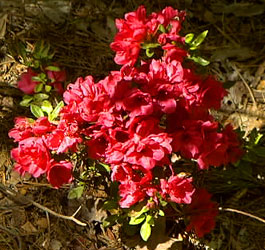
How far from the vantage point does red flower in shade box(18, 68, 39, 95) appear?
197cm

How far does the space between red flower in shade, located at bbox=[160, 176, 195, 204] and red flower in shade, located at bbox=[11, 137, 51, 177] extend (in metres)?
0.35

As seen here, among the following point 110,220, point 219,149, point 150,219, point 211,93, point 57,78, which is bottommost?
point 110,220

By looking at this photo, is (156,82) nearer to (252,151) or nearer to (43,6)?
(252,151)

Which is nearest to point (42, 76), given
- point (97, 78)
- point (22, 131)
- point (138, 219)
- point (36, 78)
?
point (36, 78)

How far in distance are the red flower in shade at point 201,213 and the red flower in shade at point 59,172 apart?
1.40ft

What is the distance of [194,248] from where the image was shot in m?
1.78

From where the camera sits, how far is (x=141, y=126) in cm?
135

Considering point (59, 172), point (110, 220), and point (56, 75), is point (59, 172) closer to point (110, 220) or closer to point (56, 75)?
point (110, 220)

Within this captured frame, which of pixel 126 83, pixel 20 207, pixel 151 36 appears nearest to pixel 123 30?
pixel 151 36

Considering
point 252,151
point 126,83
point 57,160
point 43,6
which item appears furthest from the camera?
point 43,6

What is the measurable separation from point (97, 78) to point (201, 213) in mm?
827

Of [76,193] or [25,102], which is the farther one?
[25,102]

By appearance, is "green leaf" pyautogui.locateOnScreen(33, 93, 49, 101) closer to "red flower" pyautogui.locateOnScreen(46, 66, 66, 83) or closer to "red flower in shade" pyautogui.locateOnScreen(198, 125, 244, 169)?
"red flower" pyautogui.locateOnScreen(46, 66, 66, 83)

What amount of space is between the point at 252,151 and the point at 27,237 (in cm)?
86
